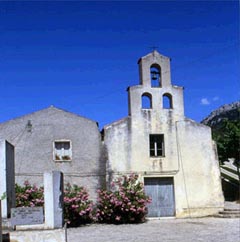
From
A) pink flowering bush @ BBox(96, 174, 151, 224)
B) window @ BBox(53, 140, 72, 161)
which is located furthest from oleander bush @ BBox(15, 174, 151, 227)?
window @ BBox(53, 140, 72, 161)

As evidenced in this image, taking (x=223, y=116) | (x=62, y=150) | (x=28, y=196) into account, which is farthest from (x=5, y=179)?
(x=223, y=116)

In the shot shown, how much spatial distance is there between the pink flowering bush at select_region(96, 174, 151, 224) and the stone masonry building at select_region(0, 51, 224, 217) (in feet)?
2.83

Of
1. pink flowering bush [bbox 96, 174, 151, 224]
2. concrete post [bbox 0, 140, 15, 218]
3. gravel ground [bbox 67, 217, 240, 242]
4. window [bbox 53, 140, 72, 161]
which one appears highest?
window [bbox 53, 140, 72, 161]

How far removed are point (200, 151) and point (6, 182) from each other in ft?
44.8

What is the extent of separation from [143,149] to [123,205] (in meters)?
3.18

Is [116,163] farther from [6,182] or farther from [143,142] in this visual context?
[6,182]

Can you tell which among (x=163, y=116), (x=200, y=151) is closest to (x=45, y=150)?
(x=163, y=116)

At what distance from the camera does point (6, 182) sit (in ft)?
32.7

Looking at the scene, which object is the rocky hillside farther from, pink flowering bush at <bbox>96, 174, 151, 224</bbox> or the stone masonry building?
pink flowering bush at <bbox>96, 174, 151, 224</bbox>

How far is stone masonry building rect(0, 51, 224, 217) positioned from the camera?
20.3m

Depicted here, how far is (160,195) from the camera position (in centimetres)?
2130

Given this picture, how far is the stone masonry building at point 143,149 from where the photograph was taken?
66.7 ft

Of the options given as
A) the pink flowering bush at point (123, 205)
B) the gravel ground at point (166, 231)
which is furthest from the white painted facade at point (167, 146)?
the gravel ground at point (166, 231)

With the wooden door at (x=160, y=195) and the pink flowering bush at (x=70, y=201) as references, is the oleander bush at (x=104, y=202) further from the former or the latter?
the wooden door at (x=160, y=195)
